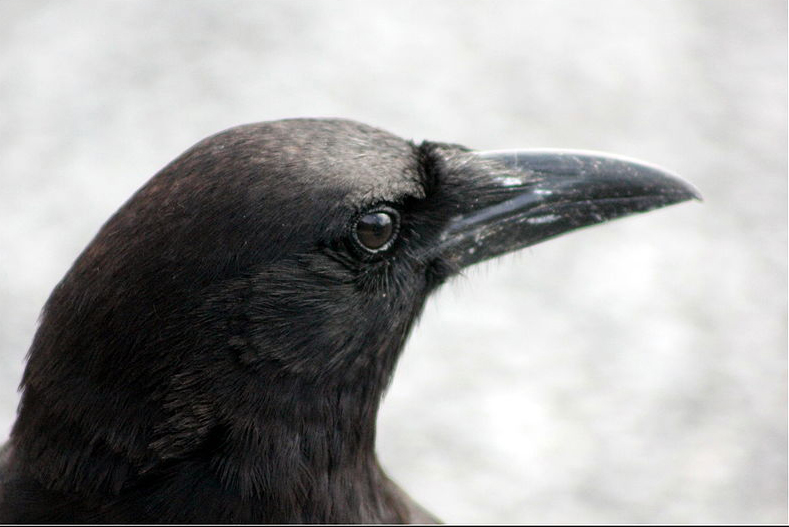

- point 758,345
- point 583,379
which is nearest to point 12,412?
point 583,379

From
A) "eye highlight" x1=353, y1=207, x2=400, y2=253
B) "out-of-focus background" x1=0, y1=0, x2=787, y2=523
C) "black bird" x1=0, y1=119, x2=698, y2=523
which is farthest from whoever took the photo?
"out-of-focus background" x1=0, y1=0, x2=787, y2=523

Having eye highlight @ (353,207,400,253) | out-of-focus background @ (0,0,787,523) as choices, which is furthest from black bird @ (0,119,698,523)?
out-of-focus background @ (0,0,787,523)

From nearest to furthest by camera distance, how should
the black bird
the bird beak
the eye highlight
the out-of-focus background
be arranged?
1. the black bird
2. the eye highlight
3. the bird beak
4. the out-of-focus background

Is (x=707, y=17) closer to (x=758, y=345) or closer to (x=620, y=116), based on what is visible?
(x=620, y=116)

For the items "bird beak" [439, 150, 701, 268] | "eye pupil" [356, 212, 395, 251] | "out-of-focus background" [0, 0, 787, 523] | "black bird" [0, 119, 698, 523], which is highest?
"out-of-focus background" [0, 0, 787, 523]

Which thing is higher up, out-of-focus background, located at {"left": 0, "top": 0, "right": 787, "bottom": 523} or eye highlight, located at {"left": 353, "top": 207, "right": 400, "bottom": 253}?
out-of-focus background, located at {"left": 0, "top": 0, "right": 787, "bottom": 523}

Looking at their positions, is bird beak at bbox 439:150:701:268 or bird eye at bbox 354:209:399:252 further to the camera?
bird beak at bbox 439:150:701:268

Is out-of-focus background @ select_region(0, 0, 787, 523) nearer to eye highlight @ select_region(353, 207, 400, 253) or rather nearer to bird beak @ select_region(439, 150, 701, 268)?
bird beak @ select_region(439, 150, 701, 268)

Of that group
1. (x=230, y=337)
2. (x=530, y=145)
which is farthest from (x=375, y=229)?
(x=530, y=145)
